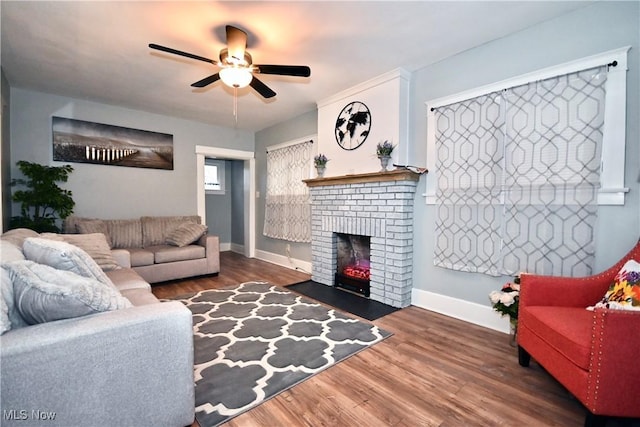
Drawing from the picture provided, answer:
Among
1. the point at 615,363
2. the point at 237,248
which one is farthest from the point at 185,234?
the point at 615,363

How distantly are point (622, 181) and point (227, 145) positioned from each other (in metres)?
5.40

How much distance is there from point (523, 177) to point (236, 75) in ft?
8.46

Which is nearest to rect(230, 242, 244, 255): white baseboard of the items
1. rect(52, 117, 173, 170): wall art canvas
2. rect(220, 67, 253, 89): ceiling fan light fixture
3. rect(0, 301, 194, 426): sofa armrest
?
rect(52, 117, 173, 170): wall art canvas

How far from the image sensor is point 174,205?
4.92 metres

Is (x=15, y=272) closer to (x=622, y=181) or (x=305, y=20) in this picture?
(x=305, y=20)

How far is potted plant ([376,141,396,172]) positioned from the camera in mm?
3096

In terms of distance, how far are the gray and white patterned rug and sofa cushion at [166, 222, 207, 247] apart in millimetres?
1079

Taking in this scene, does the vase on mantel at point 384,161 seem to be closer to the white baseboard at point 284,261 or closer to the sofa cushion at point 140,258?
the white baseboard at point 284,261

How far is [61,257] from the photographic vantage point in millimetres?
1465

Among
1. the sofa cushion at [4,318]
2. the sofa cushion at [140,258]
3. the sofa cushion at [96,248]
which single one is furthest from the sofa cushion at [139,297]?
the sofa cushion at [140,258]

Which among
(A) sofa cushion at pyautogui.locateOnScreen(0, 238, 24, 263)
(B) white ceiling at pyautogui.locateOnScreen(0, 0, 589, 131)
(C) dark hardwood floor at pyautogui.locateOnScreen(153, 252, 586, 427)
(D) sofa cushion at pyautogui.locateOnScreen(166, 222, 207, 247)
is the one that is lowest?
(C) dark hardwood floor at pyautogui.locateOnScreen(153, 252, 586, 427)

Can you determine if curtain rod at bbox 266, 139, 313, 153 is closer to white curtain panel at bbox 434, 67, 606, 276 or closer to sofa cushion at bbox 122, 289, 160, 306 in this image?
white curtain panel at bbox 434, 67, 606, 276

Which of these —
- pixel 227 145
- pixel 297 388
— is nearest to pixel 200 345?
pixel 297 388

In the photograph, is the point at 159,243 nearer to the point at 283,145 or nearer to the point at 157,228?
the point at 157,228
